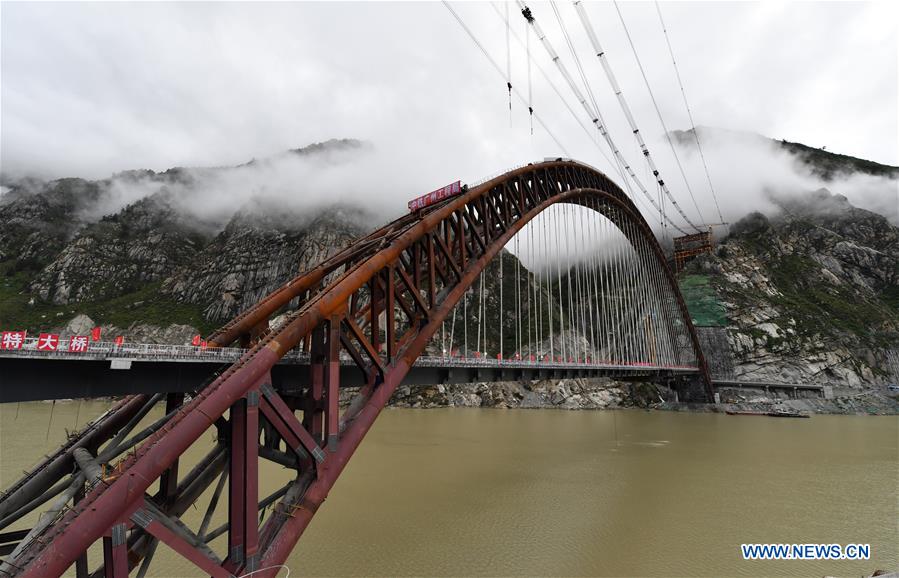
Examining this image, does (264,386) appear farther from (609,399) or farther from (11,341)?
(609,399)

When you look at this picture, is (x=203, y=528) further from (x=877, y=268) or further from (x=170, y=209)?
(x=170, y=209)

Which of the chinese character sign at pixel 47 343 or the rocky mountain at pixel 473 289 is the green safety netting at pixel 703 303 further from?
the chinese character sign at pixel 47 343

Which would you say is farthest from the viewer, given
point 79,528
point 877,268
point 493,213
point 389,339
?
point 877,268

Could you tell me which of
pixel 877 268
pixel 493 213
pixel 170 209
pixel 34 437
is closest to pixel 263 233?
pixel 170 209

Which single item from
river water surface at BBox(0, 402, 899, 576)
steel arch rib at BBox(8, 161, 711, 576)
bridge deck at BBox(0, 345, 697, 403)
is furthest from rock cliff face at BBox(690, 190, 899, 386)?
bridge deck at BBox(0, 345, 697, 403)

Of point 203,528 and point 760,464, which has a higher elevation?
point 203,528

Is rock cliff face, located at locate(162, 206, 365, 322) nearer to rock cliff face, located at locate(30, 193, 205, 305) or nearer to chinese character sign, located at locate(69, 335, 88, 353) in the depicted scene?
rock cliff face, located at locate(30, 193, 205, 305)

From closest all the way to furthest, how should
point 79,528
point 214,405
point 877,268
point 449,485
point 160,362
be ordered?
1. point 79,528
2. point 214,405
3. point 160,362
4. point 449,485
5. point 877,268
